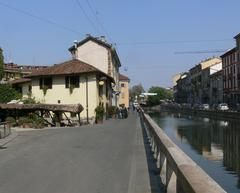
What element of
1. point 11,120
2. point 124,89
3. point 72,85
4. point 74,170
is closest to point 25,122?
point 11,120

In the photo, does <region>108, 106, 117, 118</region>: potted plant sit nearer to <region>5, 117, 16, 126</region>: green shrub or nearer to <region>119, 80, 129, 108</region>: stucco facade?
<region>5, 117, 16, 126</region>: green shrub

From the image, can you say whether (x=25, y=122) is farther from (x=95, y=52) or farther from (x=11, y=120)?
(x=95, y=52)

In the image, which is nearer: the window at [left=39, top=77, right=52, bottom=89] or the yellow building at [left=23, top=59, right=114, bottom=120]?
the yellow building at [left=23, top=59, right=114, bottom=120]

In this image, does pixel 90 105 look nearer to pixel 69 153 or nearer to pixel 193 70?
pixel 69 153

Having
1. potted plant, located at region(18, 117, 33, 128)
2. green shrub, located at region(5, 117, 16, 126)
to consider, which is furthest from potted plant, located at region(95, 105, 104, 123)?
green shrub, located at region(5, 117, 16, 126)

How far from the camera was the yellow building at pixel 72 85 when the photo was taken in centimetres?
5475

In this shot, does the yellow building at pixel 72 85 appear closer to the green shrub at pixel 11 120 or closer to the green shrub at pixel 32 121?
the green shrub at pixel 32 121

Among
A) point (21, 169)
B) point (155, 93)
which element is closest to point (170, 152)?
point (21, 169)

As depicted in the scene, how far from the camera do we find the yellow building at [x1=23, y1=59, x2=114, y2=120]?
54750mm

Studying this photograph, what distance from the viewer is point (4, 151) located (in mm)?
20297

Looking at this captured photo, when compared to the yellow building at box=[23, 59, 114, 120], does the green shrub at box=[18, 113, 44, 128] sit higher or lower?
lower

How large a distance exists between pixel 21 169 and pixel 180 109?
4433 inches

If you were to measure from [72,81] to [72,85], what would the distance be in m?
0.48

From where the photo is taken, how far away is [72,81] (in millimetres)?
55906
